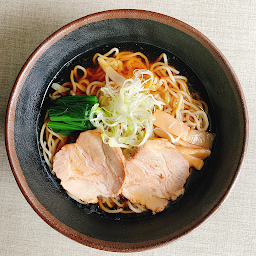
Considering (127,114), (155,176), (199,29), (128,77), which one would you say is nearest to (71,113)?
(127,114)

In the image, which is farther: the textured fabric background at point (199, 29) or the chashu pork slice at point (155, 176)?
the textured fabric background at point (199, 29)

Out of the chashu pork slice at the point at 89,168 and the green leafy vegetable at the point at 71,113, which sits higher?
the green leafy vegetable at the point at 71,113

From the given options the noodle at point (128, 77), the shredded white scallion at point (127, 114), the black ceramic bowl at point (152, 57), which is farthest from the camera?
the noodle at point (128, 77)

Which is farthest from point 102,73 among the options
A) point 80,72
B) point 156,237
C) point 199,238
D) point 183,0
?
point 199,238

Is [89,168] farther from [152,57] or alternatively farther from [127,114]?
[152,57]

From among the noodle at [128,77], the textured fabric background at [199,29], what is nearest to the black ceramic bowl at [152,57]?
the noodle at [128,77]

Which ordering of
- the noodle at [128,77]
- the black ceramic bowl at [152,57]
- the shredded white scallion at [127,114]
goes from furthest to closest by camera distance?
the noodle at [128,77], the shredded white scallion at [127,114], the black ceramic bowl at [152,57]

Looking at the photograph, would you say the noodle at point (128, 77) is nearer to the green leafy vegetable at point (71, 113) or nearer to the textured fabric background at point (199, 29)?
the green leafy vegetable at point (71, 113)
